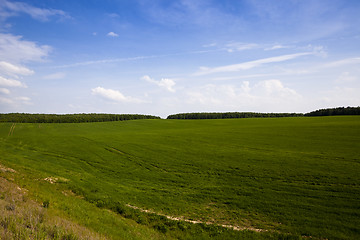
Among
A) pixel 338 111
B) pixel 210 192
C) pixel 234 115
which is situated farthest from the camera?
pixel 234 115

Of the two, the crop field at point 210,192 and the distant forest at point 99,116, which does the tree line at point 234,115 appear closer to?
the distant forest at point 99,116

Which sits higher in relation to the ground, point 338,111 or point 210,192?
point 338,111

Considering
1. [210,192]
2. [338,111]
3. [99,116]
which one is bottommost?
[210,192]

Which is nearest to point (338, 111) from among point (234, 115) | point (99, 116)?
point (234, 115)

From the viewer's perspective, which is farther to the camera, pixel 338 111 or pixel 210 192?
pixel 338 111

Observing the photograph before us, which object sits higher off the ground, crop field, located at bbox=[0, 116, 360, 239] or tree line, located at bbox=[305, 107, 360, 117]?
tree line, located at bbox=[305, 107, 360, 117]

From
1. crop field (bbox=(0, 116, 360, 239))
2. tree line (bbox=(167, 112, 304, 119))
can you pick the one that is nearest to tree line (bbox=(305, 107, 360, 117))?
tree line (bbox=(167, 112, 304, 119))

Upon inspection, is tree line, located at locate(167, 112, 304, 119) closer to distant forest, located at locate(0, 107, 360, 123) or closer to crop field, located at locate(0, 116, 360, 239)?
distant forest, located at locate(0, 107, 360, 123)

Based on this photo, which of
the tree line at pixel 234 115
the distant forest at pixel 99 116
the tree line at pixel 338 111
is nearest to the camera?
the tree line at pixel 338 111

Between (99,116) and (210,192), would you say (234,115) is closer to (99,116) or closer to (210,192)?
(99,116)

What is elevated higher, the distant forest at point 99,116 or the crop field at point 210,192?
the distant forest at point 99,116

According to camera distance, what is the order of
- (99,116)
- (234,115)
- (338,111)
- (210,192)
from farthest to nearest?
1. (234,115)
2. (99,116)
3. (338,111)
4. (210,192)

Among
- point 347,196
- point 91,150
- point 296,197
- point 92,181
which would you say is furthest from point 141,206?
point 91,150

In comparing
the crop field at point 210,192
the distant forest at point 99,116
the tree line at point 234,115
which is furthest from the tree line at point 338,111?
the crop field at point 210,192
